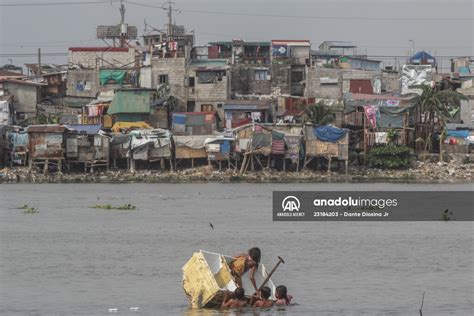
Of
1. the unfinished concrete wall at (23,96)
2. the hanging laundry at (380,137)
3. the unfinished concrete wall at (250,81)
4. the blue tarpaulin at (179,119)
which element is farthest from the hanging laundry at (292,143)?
the unfinished concrete wall at (23,96)

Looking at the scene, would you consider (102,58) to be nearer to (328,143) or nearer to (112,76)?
(112,76)

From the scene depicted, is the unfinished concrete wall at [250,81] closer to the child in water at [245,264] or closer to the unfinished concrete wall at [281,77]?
the unfinished concrete wall at [281,77]

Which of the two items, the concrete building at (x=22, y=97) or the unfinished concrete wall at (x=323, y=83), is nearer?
the concrete building at (x=22, y=97)

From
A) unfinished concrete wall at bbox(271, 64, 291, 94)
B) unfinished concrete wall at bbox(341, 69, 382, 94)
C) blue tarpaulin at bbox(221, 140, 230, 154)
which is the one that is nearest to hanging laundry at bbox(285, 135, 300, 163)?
blue tarpaulin at bbox(221, 140, 230, 154)

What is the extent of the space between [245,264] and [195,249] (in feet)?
31.6

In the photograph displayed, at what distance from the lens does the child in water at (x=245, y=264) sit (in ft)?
58.7

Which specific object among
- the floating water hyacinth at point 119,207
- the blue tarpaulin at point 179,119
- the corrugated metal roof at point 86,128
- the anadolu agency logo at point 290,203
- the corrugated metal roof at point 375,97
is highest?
the corrugated metal roof at point 375,97

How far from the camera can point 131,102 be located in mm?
58906

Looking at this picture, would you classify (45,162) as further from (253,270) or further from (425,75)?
(253,270)

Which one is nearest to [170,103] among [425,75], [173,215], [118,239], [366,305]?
[425,75]

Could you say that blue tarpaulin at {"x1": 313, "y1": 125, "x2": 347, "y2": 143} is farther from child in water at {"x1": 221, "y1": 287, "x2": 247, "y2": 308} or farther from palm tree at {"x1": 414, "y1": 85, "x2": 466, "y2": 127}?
child in water at {"x1": 221, "y1": 287, "x2": 247, "y2": 308}

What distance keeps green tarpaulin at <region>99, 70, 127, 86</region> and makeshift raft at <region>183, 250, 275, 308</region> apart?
4699 cm

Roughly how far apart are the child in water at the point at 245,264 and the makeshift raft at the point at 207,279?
0.09 m

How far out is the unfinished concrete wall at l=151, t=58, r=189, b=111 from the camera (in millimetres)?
61750
